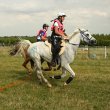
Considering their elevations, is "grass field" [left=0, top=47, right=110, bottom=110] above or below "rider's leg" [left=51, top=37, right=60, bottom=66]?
below

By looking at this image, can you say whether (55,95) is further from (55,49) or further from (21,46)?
(21,46)

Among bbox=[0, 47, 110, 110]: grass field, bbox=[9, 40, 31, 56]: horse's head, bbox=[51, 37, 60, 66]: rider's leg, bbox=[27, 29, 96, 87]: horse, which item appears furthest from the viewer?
bbox=[9, 40, 31, 56]: horse's head

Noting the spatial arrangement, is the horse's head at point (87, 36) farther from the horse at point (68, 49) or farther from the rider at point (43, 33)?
the rider at point (43, 33)

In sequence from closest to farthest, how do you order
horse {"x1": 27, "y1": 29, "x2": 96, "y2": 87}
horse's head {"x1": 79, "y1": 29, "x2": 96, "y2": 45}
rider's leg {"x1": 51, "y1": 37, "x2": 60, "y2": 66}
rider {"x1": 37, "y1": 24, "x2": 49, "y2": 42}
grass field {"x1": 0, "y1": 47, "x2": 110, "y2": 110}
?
grass field {"x1": 0, "y1": 47, "x2": 110, "y2": 110}
rider's leg {"x1": 51, "y1": 37, "x2": 60, "y2": 66}
horse {"x1": 27, "y1": 29, "x2": 96, "y2": 87}
horse's head {"x1": 79, "y1": 29, "x2": 96, "y2": 45}
rider {"x1": 37, "y1": 24, "x2": 49, "y2": 42}

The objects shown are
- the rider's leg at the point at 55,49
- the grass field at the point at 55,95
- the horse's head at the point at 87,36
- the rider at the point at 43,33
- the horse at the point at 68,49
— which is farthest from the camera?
the rider at the point at 43,33

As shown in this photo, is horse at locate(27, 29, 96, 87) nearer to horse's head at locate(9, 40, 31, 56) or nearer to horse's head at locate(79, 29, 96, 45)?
horse's head at locate(79, 29, 96, 45)

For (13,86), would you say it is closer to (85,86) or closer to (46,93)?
(46,93)

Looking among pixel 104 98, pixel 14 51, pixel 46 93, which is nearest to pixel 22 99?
pixel 46 93

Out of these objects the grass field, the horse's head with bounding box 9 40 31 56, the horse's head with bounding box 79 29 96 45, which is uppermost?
the horse's head with bounding box 79 29 96 45

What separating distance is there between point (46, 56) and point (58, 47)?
0.62m

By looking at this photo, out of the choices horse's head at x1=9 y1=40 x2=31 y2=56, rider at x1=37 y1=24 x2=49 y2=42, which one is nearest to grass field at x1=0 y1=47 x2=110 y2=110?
horse's head at x1=9 y1=40 x2=31 y2=56

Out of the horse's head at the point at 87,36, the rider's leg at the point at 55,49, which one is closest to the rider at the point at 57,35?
the rider's leg at the point at 55,49

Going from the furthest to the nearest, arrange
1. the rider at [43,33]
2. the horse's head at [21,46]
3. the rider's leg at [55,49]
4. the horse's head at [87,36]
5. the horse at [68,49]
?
the rider at [43,33], the horse's head at [21,46], the horse's head at [87,36], the horse at [68,49], the rider's leg at [55,49]

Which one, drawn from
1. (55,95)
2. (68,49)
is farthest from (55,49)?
(55,95)
